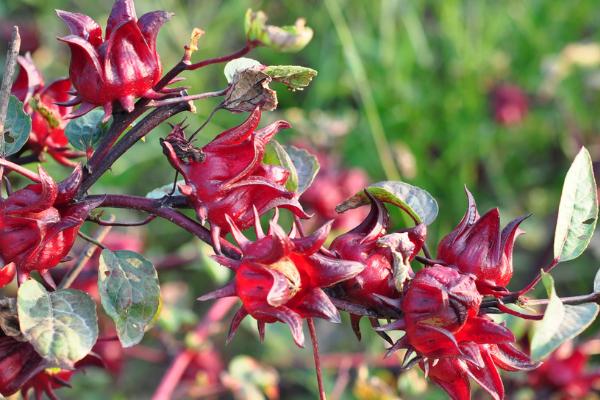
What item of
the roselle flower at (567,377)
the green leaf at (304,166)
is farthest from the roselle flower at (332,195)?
the green leaf at (304,166)

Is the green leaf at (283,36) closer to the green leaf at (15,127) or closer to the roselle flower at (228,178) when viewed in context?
the roselle flower at (228,178)

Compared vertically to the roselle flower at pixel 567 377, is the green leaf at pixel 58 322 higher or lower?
higher

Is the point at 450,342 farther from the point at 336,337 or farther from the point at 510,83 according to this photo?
the point at 510,83

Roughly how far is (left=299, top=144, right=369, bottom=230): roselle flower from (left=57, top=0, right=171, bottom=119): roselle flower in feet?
3.43

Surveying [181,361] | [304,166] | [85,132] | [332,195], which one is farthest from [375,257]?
[332,195]

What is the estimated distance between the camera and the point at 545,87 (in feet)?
8.23

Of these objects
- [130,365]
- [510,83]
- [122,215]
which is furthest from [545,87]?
[130,365]

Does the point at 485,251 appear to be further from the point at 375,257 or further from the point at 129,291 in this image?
the point at 129,291

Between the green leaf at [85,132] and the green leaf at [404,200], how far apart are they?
11.0 inches

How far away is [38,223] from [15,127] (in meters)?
0.19

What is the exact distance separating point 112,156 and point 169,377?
28.9 inches

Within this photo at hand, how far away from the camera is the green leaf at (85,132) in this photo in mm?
857

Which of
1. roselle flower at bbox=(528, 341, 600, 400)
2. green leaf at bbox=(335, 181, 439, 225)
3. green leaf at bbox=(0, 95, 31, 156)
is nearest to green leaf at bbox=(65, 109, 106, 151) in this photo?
green leaf at bbox=(0, 95, 31, 156)

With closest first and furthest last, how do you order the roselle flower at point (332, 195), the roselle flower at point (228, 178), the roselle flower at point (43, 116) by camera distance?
the roselle flower at point (228, 178) → the roselle flower at point (43, 116) → the roselle flower at point (332, 195)
